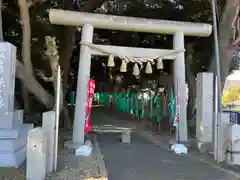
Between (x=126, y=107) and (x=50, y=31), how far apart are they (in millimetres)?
9517

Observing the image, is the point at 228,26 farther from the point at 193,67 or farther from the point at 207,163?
the point at 207,163

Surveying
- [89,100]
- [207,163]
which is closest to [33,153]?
[89,100]

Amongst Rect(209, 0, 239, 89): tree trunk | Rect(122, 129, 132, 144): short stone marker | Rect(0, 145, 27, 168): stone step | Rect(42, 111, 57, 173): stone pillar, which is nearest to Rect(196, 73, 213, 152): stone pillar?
Rect(122, 129, 132, 144): short stone marker

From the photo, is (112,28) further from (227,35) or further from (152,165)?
(227,35)

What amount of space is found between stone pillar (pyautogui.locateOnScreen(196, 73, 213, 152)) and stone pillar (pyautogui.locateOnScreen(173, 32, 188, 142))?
0.47 meters

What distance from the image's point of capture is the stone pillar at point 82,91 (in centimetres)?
944

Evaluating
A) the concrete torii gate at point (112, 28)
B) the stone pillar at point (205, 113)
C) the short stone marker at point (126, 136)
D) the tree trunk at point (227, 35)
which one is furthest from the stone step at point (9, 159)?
the tree trunk at point (227, 35)

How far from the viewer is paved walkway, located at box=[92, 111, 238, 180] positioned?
6957 mm

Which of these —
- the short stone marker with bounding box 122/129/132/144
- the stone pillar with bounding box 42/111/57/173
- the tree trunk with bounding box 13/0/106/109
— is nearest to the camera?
the stone pillar with bounding box 42/111/57/173

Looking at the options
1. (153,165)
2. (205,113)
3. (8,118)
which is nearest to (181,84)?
(205,113)

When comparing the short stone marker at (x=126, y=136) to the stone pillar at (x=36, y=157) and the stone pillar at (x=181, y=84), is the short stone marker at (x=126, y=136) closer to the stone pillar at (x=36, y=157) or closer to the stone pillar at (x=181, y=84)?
the stone pillar at (x=181, y=84)

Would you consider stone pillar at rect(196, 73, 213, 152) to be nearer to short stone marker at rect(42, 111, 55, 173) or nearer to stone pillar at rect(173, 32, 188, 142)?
stone pillar at rect(173, 32, 188, 142)

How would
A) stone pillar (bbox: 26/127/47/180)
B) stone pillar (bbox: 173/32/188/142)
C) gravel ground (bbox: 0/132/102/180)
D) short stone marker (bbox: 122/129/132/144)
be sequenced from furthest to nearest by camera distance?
short stone marker (bbox: 122/129/132/144) < stone pillar (bbox: 173/32/188/142) < gravel ground (bbox: 0/132/102/180) < stone pillar (bbox: 26/127/47/180)

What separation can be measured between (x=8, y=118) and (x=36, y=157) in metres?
1.66
